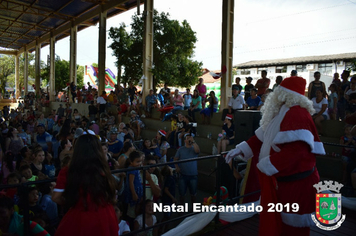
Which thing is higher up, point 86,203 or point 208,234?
point 86,203

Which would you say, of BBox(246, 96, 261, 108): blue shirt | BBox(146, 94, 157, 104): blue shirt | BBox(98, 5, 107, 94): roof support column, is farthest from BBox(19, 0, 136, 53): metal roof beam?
BBox(246, 96, 261, 108): blue shirt

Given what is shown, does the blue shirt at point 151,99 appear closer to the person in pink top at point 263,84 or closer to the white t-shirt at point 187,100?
the white t-shirt at point 187,100

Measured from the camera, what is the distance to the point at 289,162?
229 cm

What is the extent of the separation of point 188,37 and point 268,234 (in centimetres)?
1646

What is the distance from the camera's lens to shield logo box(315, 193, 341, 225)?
108 inches

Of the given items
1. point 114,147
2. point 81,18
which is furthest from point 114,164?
point 81,18

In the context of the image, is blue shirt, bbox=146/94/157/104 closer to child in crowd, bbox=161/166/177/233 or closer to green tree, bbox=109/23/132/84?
green tree, bbox=109/23/132/84

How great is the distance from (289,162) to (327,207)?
1.01 metres

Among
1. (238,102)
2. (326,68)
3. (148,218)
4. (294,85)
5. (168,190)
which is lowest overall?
(148,218)

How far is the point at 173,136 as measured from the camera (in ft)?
28.7

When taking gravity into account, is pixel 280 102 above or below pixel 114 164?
above

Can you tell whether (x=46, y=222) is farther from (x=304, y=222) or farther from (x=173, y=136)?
(x=173, y=136)

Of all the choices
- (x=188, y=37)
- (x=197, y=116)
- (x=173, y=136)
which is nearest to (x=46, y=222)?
(x=173, y=136)

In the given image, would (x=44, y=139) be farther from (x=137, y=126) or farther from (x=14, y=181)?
(x=14, y=181)
